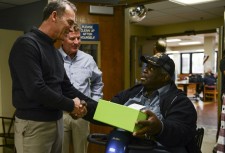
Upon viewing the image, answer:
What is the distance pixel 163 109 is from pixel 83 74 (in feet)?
3.43

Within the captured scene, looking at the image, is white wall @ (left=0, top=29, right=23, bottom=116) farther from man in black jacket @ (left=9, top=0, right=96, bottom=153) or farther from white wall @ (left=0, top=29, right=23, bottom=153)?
man in black jacket @ (left=9, top=0, right=96, bottom=153)

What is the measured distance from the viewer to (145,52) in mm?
7293

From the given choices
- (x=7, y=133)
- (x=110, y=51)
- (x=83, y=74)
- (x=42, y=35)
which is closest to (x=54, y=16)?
(x=42, y=35)

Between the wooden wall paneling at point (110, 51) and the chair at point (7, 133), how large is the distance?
1.41m

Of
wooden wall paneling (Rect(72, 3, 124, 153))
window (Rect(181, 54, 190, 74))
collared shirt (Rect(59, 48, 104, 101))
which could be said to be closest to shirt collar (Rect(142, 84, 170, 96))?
collared shirt (Rect(59, 48, 104, 101))

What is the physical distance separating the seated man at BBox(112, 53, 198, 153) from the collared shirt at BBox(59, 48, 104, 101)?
61 cm

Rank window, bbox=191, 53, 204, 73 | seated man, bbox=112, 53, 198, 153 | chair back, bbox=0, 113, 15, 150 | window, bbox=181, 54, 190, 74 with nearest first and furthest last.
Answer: seated man, bbox=112, 53, 198, 153, chair back, bbox=0, 113, 15, 150, window, bbox=191, 53, 204, 73, window, bbox=181, 54, 190, 74

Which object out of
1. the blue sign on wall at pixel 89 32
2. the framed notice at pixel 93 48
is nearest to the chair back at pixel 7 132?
the framed notice at pixel 93 48

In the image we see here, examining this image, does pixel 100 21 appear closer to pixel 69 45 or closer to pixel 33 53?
pixel 69 45

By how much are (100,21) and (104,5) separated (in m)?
0.19

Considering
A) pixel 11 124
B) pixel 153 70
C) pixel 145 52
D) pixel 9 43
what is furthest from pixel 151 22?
pixel 153 70

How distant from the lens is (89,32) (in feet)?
10.7

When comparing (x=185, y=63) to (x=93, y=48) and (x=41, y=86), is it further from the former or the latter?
(x=41, y=86)

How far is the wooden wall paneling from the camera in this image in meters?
3.30
